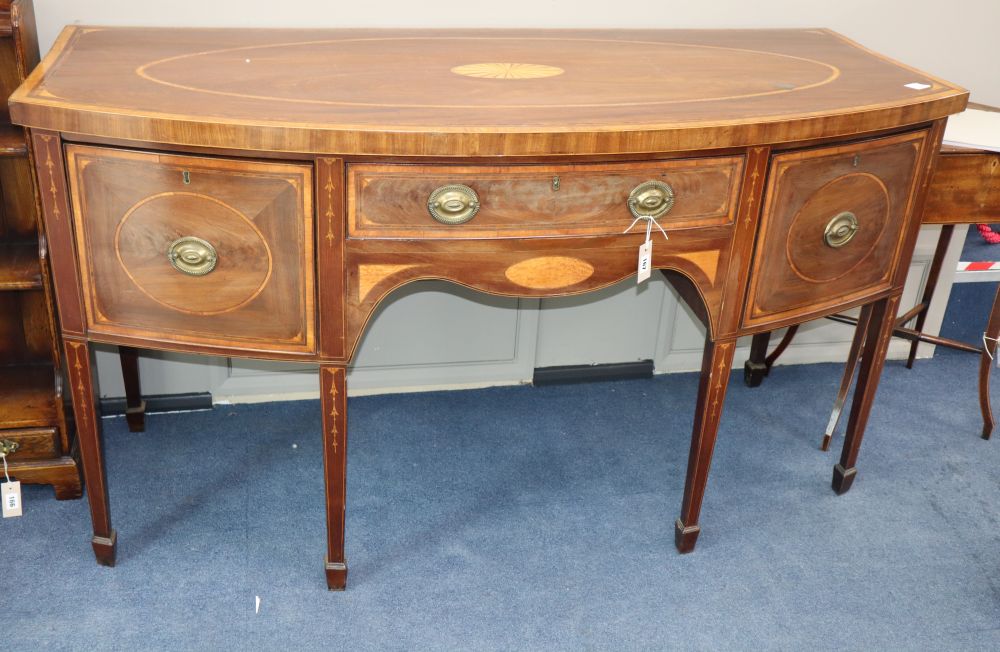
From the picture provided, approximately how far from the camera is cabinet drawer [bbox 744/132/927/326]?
75.0 inches

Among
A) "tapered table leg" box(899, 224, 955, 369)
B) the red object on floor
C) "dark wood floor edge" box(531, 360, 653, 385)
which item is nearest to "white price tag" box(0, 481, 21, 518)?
"dark wood floor edge" box(531, 360, 653, 385)

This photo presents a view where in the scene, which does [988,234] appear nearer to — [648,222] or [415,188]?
[648,222]

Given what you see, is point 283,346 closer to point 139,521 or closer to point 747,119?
point 139,521

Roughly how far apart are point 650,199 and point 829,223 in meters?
0.44

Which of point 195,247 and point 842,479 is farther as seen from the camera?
point 842,479

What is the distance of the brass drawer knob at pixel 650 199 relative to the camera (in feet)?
5.87

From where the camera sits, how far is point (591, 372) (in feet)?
9.76

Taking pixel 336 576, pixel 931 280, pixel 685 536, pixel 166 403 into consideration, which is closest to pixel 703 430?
pixel 685 536

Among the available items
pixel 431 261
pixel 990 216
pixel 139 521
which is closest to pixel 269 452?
pixel 139 521

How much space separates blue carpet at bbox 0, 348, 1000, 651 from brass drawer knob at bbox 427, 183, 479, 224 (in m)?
0.87

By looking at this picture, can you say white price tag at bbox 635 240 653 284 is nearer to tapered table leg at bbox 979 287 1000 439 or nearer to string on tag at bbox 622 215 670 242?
string on tag at bbox 622 215 670 242

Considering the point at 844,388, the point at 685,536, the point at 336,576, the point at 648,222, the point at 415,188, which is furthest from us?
the point at 844,388

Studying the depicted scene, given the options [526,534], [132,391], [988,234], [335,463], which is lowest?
[526,534]

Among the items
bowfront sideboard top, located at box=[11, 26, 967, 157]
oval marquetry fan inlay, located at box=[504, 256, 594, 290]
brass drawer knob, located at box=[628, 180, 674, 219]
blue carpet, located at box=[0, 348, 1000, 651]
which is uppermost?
bowfront sideboard top, located at box=[11, 26, 967, 157]
